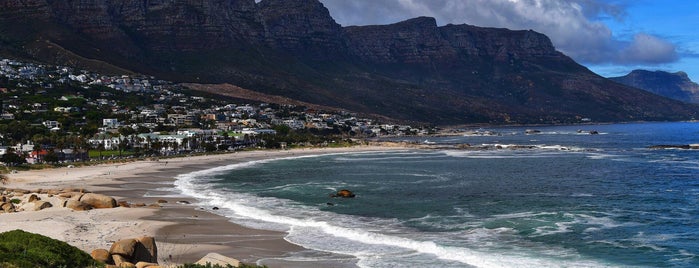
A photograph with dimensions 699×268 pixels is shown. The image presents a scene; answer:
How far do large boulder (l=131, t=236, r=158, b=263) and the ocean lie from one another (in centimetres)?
914

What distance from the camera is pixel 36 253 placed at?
22.0 meters

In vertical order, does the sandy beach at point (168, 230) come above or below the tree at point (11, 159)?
below

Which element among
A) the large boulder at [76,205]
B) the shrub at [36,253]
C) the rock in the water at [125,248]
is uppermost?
the shrub at [36,253]

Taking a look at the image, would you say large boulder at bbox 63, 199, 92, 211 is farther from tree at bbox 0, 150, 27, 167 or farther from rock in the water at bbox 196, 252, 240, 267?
tree at bbox 0, 150, 27, 167

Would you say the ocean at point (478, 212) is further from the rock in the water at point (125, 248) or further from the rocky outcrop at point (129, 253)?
the rock in the water at point (125, 248)

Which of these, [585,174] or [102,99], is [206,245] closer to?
[585,174]

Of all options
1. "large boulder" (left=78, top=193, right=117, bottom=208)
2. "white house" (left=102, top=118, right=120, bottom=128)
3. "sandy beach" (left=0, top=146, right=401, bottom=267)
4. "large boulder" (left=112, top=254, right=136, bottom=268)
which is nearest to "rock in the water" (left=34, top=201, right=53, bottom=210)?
"sandy beach" (left=0, top=146, right=401, bottom=267)

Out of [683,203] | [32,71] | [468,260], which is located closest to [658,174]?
[683,203]

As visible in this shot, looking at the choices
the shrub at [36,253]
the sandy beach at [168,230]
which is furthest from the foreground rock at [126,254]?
the sandy beach at [168,230]

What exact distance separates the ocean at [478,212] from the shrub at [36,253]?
12179 mm

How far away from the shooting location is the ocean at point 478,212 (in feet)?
101

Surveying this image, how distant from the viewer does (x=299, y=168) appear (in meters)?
90.4

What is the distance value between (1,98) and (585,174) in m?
147

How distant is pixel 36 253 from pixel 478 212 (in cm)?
3072
